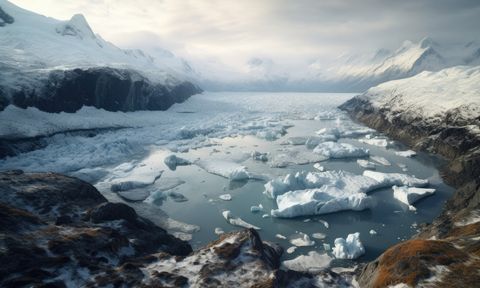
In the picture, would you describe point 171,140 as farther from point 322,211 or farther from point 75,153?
point 322,211

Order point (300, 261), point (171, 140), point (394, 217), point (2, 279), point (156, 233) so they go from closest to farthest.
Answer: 1. point (2, 279)
2. point (300, 261)
3. point (156, 233)
4. point (394, 217)
5. point (171, 140)

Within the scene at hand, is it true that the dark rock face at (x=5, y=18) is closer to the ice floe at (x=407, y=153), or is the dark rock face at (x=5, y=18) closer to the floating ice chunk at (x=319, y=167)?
the floating ice chunk at (x=319, y=167)

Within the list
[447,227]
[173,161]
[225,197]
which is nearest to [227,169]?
[173,161]

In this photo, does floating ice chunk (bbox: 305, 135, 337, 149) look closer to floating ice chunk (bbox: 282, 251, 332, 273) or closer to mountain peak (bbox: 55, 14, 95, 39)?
floating ice chunk (bbox: 282, 251, 332, 273)

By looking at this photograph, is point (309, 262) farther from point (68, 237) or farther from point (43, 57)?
point (43, 57)

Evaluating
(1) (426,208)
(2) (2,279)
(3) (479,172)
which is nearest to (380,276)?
(1) (426,208)

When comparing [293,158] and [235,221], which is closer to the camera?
[235,221]
